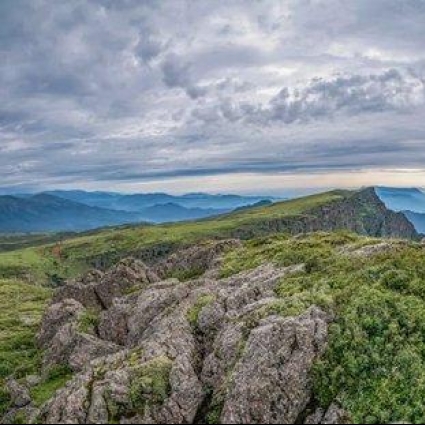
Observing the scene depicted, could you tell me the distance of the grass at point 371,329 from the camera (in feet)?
116

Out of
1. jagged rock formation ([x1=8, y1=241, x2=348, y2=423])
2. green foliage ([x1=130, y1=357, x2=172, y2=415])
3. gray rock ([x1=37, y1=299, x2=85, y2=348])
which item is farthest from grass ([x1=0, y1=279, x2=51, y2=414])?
green foliage ([x1=130, y1=357, x2=172, y2=415])

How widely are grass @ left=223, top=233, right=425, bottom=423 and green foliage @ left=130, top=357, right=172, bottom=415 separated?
374 inches

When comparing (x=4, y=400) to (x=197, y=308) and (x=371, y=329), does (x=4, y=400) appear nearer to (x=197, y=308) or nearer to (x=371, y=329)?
(x=197, y=308)

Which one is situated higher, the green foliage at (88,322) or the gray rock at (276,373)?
the gray rock at (276,373)

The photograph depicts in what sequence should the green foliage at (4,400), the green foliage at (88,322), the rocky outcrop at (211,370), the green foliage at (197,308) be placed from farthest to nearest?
the green foliage at (88,322), the green foliage at (4,400), the green foliage at (197,308), the rocky outcrop at (211,370)

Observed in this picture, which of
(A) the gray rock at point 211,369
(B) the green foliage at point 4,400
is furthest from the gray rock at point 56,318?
(A) the gray rock at point 211,369

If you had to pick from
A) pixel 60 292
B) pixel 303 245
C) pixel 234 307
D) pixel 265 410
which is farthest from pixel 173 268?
pixel 265 410

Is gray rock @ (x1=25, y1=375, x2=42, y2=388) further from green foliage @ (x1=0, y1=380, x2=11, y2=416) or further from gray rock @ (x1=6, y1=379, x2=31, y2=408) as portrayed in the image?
green foliage @ (x1=0, y1=380, x2=11, y2=416)

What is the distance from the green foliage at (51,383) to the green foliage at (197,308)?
12.1 metres

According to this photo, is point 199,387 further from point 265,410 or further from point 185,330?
point 185,330

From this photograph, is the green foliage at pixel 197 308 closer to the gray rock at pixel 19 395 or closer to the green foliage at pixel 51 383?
the green foliage at pixel 51 383

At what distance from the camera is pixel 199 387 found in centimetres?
3816

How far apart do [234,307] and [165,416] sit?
57.3ft

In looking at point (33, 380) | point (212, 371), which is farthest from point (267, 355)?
point (33, 380)
